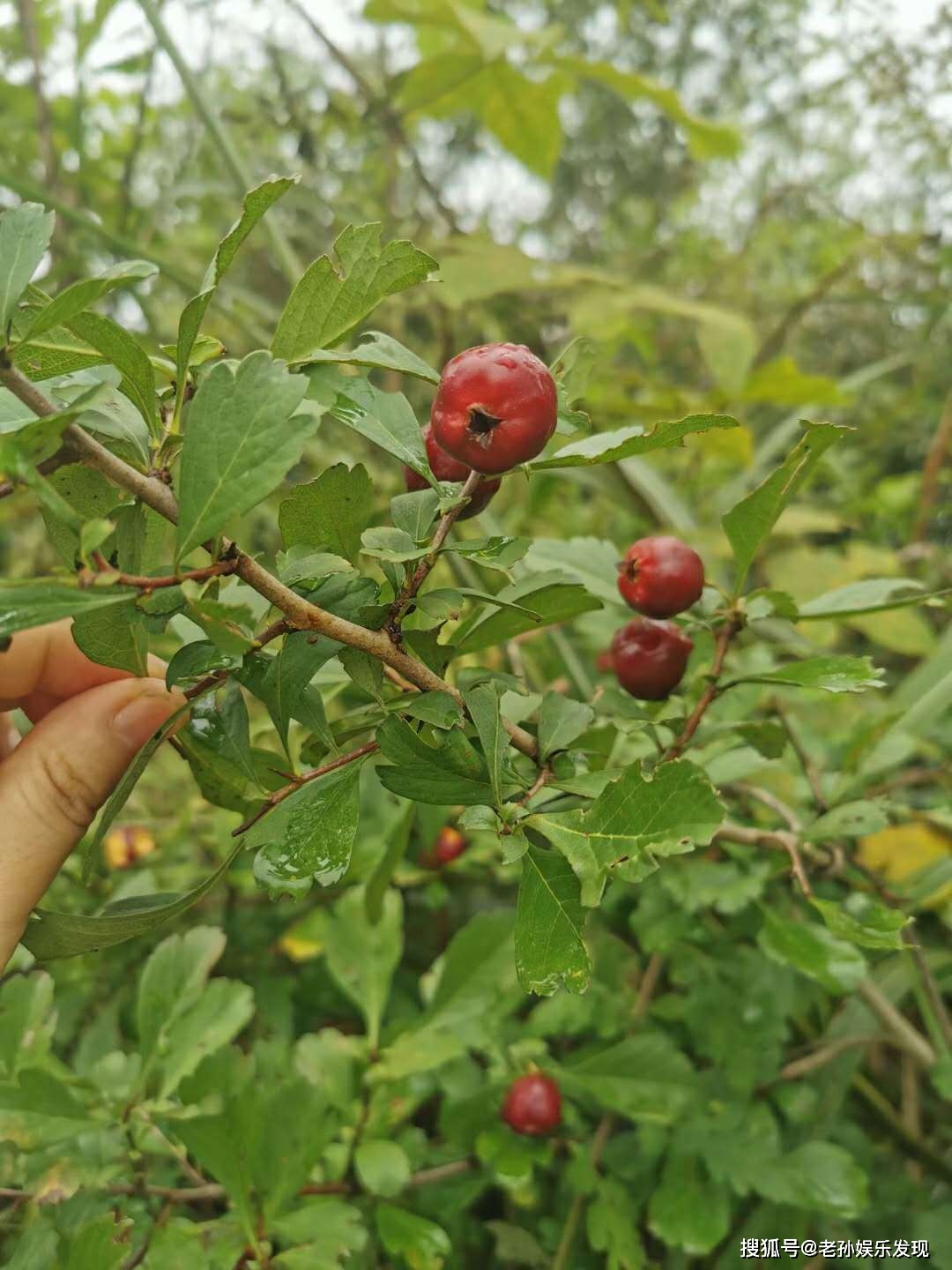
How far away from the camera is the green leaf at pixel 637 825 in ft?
1.21

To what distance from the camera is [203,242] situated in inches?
68.2

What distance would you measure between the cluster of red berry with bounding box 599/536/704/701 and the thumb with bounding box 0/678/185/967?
0.27m

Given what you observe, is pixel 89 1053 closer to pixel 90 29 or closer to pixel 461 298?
pixel 461 298

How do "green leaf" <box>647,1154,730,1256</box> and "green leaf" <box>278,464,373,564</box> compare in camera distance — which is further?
"green leaf" <box>647,1154,730,1256</box>

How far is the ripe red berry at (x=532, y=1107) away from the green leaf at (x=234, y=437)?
63 cm

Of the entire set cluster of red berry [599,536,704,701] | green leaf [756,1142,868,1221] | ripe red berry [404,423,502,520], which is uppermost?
ripe red berry [404,423,502,520]

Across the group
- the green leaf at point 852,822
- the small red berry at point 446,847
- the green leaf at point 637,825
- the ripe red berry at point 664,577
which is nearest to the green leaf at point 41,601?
the green leaf at point 637,825

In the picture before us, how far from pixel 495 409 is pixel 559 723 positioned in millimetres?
164

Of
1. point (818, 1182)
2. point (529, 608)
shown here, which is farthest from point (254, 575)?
point (818, 1182)

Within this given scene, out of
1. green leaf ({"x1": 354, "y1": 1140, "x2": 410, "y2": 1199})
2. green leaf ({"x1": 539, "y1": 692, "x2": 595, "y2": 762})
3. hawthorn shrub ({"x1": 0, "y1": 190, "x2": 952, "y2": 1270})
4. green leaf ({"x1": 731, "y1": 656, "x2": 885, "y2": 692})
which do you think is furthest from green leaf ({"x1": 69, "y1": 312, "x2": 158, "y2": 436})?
green leaf ({"x1": 354, "y1": 1140, "x2": 410, "y2": 1199})

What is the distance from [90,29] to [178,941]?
3.82 ft

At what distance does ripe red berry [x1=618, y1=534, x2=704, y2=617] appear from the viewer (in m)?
0.54

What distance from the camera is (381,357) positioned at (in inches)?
14.8

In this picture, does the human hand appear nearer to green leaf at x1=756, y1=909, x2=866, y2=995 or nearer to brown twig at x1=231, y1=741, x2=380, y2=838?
brown twig at x1=231, y1=741, x2=380, y2=838
